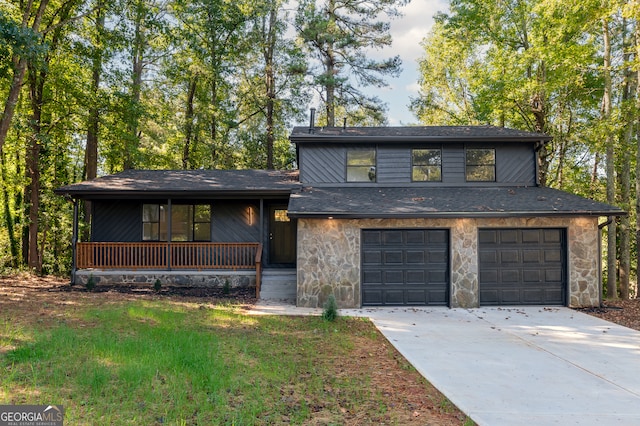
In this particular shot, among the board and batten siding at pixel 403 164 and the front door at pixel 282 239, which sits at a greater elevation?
the board and batten siding at pixel 403 164

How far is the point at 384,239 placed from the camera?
9969 mm

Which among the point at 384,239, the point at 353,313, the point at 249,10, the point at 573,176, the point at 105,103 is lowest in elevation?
the point at 353,313

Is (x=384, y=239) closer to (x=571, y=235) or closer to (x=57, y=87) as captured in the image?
(x=571, y=235)

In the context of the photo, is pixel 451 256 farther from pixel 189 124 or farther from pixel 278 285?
pixel 189 124

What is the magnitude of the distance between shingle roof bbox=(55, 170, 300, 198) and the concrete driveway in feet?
17.6

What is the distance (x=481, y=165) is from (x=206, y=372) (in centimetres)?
1086

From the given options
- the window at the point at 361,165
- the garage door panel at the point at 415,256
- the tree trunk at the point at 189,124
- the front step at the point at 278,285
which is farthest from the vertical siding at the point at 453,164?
the tree trunk at the point at 189,124

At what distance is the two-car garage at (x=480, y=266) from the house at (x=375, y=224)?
0.03 m


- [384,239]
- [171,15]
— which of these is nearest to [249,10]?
[171,15]

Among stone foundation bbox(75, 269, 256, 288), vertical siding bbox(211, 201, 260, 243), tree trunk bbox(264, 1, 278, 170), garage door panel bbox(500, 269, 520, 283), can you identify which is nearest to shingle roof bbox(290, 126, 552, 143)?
vertical siding bbox(211, 201, 260, 243)

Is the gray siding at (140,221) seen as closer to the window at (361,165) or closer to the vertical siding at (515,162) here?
the window at (361,165)

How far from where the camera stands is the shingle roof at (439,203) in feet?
31.4

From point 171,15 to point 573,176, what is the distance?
2179cm

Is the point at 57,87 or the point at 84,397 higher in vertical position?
the point at 57,87
